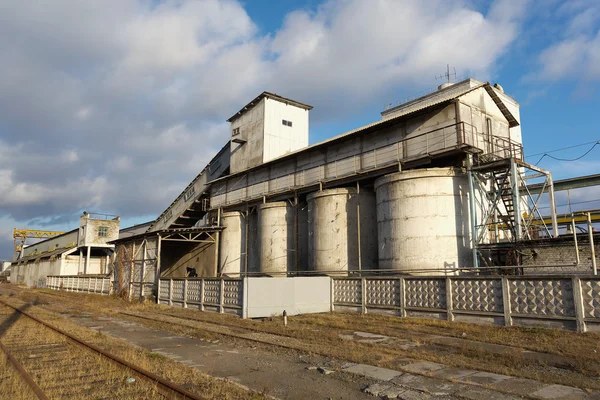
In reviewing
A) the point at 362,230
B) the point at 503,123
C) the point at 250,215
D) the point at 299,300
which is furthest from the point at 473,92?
→ the point at 250,215

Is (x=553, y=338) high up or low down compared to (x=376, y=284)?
down

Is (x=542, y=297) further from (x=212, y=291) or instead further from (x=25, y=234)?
(x=25, y=234)

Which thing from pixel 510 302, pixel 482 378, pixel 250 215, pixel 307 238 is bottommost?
pixel 482 378

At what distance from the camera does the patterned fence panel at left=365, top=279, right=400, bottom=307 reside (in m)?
17.1

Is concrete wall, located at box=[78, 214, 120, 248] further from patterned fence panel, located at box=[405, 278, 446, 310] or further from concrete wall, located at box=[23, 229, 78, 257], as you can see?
patterned fence panel, located at box=[405, 278, 446, 310]

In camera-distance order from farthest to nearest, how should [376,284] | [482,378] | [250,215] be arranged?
[250,215]
[376,284]
[482,378]

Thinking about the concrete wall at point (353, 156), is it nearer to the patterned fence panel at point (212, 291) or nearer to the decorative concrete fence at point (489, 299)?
the decorative concrete fence at point (489, 299)

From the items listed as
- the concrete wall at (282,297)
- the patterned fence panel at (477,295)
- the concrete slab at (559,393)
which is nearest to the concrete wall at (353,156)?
the patterned fence panel at (477,295)

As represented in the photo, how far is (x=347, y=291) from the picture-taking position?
19250 millimetres

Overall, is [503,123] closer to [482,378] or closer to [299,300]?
[299,300]

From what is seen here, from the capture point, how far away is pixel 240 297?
1833 cm

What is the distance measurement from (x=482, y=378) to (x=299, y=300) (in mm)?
A: 11464

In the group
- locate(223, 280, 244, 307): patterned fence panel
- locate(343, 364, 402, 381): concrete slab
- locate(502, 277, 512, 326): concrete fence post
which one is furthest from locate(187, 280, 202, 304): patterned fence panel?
locate(343, 364, 402, 381): concrete slab

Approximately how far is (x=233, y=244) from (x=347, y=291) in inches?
625
